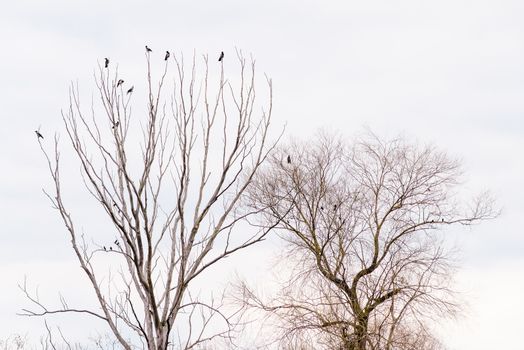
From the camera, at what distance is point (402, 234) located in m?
17.9

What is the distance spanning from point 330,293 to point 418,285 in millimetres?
1677

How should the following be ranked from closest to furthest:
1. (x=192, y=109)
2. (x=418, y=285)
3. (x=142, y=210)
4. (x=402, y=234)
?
(x=142, y=210)
(x=192, y=109)
(x=418, y=285)
(x=402, y=234)

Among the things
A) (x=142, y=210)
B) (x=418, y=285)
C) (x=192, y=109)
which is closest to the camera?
(x=142, y=210)

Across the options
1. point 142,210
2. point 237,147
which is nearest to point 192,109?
point 237,147

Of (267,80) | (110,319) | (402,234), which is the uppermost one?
(402,234)

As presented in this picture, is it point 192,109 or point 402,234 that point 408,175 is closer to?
point 402,234

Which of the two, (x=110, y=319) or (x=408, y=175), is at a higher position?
(x=408, y=175)

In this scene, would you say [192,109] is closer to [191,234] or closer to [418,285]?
[191,234]

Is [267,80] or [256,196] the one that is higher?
[256,196]

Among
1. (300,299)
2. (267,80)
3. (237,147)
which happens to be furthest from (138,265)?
(300,299)

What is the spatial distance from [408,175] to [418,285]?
2659 millimetres

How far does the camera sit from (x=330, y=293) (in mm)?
16891

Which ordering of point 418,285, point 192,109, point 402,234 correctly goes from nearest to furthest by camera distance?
point 192,109 → point 418,285 → point 402,234

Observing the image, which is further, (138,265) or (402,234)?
(402,234)
